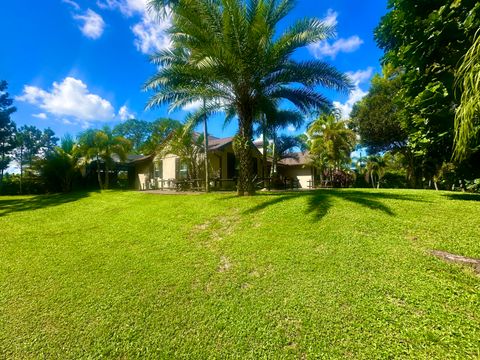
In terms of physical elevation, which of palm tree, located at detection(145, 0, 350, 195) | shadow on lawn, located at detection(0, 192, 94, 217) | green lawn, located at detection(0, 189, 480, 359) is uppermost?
palm tree, located at detection(145, 0, 350, 195)

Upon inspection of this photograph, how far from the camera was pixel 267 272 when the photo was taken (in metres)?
4.66

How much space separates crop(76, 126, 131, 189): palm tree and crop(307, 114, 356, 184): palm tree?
736 inches

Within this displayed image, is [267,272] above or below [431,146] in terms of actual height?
below

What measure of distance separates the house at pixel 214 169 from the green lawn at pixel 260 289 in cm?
877

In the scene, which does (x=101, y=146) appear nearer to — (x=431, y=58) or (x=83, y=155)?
(x=83, y=155)

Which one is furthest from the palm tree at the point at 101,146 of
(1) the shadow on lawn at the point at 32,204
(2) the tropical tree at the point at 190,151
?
(2) the tropical tree at the point at 190,151

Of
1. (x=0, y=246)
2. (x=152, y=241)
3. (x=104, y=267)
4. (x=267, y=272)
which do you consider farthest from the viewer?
(x=0, y=246)

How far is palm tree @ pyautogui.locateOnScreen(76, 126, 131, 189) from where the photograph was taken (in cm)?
2191

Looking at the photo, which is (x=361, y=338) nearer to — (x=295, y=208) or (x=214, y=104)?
(x=295, y=208)

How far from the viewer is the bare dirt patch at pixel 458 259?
4098mm

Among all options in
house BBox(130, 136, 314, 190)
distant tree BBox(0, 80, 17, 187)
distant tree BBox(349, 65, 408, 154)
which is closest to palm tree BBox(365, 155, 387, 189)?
distant tree BBox(349, 65, 408, 154)

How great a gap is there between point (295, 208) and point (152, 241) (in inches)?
168

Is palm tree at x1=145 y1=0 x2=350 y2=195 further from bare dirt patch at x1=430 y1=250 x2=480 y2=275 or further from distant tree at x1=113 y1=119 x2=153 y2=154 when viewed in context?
distant tree at x1=113 y1=119 x2=153 y2=154

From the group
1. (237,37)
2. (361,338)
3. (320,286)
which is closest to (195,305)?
(320,286)
